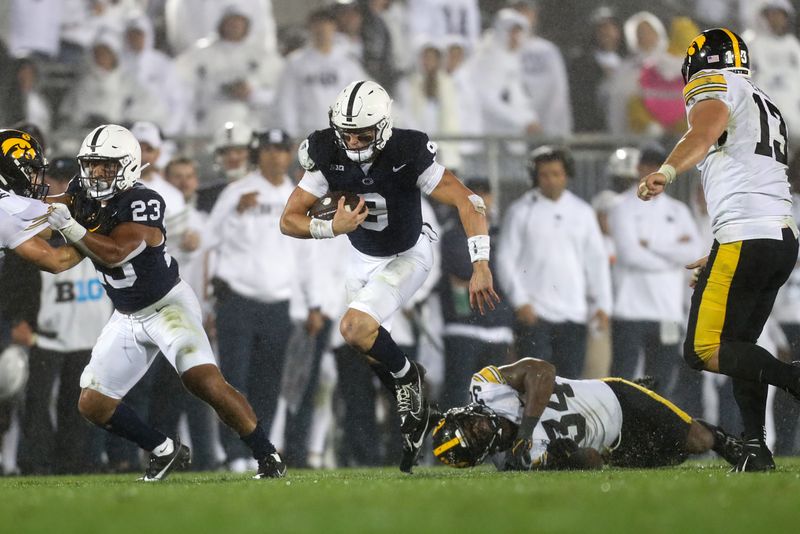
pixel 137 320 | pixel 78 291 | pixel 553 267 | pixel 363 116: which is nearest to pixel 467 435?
pixel 363 116

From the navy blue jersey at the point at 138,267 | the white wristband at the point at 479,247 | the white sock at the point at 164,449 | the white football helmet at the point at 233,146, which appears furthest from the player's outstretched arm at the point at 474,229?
the white football helmet at the point at 233,146

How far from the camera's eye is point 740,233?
6.48 m

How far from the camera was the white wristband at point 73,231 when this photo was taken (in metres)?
6.73

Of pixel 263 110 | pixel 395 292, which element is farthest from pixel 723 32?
pixel 263 110

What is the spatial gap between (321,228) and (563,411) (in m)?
1.64

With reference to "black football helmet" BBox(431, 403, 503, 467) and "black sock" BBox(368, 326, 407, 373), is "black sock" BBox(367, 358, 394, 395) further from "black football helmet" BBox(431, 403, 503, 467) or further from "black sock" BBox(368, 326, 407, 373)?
"black football helmet" BBox(431, 403, 503, 467)

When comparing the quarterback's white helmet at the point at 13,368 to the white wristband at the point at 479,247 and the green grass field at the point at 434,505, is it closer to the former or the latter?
the green grass field at the point at 434,505

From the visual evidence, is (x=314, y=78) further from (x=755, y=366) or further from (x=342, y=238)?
(x=755, y=366)

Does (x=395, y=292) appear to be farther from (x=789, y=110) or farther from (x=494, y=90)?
(x=789, y=110)

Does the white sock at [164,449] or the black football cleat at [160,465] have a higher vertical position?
the white sock at [164,449]

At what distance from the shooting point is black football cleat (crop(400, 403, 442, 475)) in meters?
7.32

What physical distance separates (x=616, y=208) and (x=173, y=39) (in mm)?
4264

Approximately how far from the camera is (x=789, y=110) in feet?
41.7

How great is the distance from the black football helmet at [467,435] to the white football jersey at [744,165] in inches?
60.6
